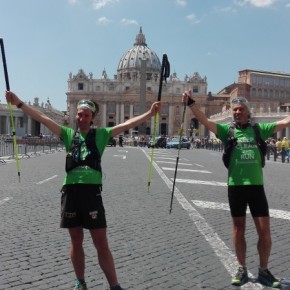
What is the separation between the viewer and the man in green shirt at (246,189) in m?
4.62

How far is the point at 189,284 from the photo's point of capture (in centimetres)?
443

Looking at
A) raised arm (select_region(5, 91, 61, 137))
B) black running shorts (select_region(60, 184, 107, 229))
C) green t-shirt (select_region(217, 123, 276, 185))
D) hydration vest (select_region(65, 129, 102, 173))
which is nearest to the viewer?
black running shorts (select_region(60, 184, 107, 229))

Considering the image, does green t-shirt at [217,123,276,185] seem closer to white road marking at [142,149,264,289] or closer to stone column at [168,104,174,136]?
white road marking at [142,149,264,289]

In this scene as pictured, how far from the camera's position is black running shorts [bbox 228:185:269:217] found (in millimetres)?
4629

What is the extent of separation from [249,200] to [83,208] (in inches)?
64.1

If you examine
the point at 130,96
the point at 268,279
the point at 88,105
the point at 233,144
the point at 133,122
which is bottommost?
the point at 268,279

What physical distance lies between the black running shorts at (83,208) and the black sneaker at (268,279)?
5.24 feet

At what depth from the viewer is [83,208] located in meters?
4.09

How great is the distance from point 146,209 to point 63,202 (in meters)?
4.44

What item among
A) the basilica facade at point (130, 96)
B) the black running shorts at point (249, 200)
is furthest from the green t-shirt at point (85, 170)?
the basilica facade at point (130, 96)

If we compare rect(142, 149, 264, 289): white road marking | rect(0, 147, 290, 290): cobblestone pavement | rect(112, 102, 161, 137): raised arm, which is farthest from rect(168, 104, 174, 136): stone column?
rect(112, 102, 161, 137): raised arm

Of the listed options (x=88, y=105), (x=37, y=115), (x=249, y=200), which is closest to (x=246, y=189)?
(x=249, y=200)

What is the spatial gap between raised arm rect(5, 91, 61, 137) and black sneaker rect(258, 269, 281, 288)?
7.56 ft

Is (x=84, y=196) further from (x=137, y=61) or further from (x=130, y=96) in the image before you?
(x=137, y=61)
